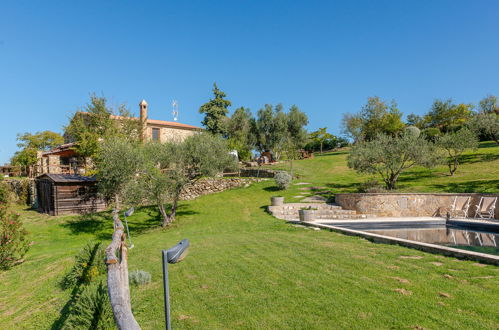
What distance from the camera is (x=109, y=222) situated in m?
19.3

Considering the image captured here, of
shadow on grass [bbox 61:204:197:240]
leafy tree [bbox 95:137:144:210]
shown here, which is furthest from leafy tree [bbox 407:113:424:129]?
leafy tree [bbox 95:137:144:210]

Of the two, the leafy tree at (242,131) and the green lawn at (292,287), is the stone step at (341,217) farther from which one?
the leafy tree at (242,131)

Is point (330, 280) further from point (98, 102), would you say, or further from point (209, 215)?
point (98, 102)

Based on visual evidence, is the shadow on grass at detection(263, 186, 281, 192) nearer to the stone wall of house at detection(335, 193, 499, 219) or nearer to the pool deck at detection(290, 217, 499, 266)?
the stone wall of house at detection(335, 193, 499, 219)

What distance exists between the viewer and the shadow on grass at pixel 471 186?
17.0 meters

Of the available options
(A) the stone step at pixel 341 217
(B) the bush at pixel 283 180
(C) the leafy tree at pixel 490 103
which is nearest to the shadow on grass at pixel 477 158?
(C) the leafy tree at pixel 490 103

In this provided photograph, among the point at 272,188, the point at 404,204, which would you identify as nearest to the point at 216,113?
the point at 272,188

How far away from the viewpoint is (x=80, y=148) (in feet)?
90.0

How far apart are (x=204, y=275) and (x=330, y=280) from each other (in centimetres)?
303

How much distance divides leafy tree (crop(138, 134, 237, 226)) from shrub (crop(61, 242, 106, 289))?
8217mm

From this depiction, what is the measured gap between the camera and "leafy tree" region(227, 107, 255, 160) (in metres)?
36.8

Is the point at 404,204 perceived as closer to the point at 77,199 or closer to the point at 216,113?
the point at 77,199

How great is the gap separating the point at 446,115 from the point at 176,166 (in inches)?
1792

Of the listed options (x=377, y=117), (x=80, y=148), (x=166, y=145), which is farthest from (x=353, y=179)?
(x=80, y=148)
